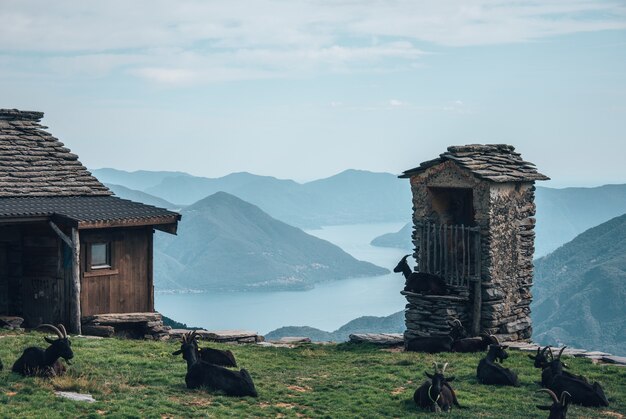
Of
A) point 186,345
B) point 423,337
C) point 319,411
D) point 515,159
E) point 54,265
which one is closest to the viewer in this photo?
point 319,411

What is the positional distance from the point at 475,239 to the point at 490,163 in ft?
7.67

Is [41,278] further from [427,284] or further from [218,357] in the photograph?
[427,284]

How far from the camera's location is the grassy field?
52.4ft

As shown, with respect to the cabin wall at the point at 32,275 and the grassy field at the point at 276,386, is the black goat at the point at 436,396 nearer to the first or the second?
the grassy field at the point at 276,386

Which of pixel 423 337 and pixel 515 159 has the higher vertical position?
pixel 515 159

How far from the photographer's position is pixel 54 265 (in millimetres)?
25812

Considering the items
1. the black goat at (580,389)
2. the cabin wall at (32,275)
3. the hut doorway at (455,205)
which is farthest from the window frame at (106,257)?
the black goat at (580,389)

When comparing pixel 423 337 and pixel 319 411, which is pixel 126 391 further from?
pixel 423 337

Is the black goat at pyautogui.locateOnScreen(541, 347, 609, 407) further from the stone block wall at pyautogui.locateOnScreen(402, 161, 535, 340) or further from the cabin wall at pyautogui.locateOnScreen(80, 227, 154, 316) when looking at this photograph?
the cabin wall at pyautogui.locateOnScreen(80, 227, 154, 316)

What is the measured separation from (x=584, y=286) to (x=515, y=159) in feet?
280

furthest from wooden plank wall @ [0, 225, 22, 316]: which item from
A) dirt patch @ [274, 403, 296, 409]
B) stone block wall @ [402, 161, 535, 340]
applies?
dirt patch @ [274, 403, 296, 409]

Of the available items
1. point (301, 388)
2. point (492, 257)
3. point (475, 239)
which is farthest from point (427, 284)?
point (301, 388)

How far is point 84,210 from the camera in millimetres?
26375

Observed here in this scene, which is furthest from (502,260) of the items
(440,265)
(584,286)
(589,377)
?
(584,286)
